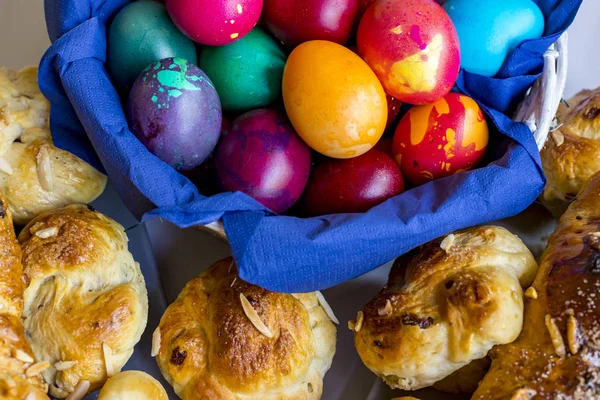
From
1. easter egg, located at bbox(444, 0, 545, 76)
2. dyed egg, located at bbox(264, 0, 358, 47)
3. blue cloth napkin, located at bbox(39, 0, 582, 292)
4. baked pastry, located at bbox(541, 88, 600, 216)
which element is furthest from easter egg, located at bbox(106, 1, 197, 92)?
baked pastry, located at bbox(541, 88, 600, 216)

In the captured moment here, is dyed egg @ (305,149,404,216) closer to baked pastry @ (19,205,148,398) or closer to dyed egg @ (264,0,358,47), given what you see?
dyed egg @ (264,0,358,47)

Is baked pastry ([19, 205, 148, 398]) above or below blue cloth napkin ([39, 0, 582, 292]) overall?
below

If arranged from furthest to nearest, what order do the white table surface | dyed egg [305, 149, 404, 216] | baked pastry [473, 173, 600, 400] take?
the white table surface
dyed egg [305, 149, 404, 216]
baked pastry [473, 173, 600, 400]

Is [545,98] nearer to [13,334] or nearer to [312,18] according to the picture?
[312,18]

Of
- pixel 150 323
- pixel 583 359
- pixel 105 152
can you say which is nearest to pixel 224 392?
pixel 150 323

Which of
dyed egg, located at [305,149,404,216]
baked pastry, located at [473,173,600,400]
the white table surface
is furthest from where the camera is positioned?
the white table surface

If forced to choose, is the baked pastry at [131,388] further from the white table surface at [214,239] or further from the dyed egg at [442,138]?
the dyed egg at [442,138]
